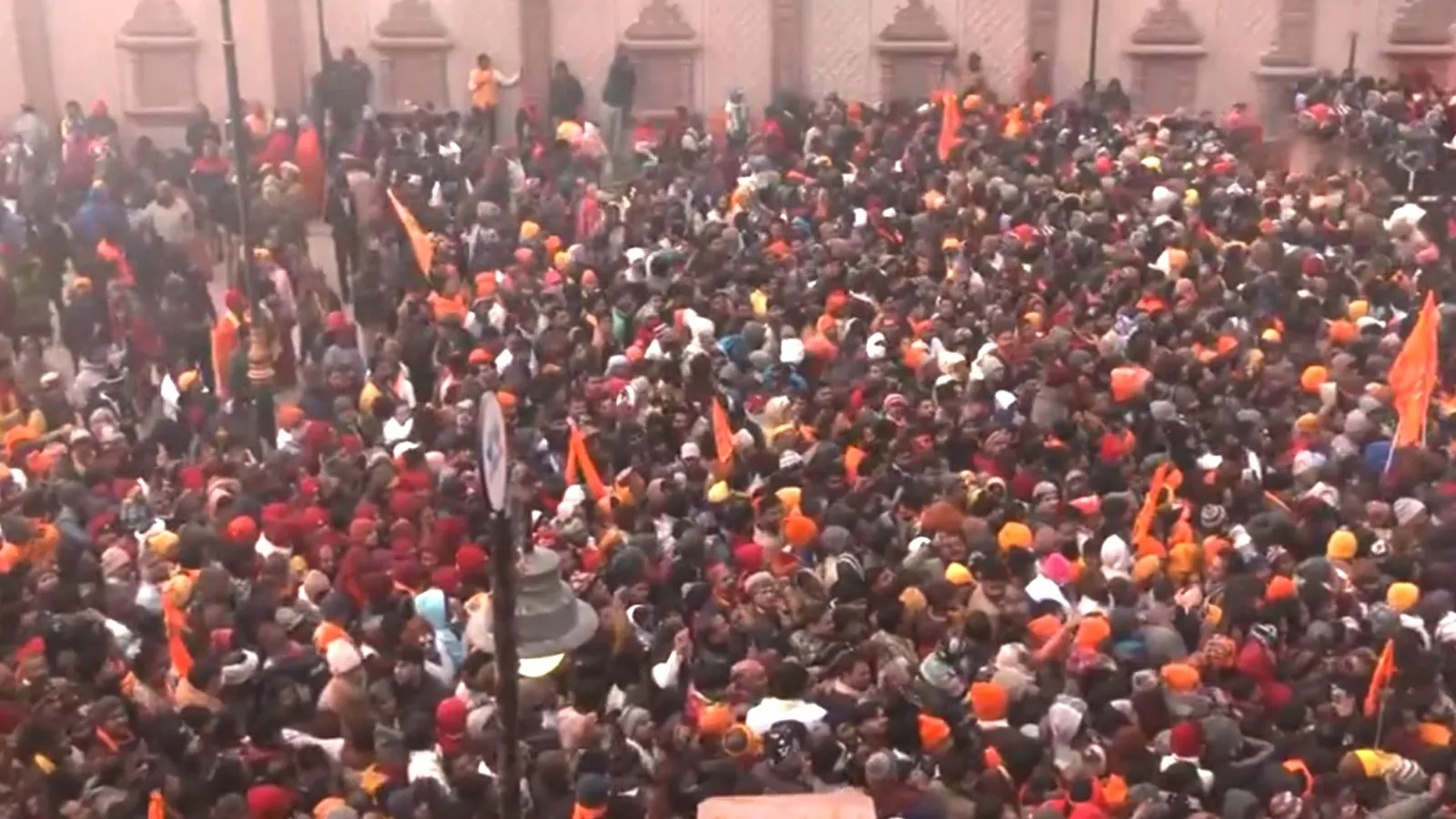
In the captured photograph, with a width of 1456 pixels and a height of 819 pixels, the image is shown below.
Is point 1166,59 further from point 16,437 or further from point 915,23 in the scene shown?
point 16,437

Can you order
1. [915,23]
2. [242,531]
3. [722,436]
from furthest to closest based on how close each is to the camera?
[915,23]
[722,436]
[242,531]

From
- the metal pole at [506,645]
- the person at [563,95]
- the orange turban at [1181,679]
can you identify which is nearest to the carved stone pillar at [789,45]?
the person at [563,95]

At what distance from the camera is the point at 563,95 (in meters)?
22.5

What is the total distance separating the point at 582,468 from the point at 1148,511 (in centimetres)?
342

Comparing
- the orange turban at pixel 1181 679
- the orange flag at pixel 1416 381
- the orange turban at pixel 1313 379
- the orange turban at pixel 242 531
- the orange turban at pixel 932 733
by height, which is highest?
the orange flag at pixel 1416 381

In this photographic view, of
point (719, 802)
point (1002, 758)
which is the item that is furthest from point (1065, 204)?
point (719, 802)

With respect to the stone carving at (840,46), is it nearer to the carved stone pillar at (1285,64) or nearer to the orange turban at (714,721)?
the carved stone pillar at (1285,64)

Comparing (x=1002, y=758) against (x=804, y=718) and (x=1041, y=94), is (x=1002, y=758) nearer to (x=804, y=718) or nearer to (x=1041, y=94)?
(x=804, y=718)

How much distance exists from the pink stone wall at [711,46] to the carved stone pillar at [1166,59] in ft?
0.08

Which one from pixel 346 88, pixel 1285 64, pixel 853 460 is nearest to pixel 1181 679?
pixel 853 460

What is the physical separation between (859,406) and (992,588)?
9.11ft

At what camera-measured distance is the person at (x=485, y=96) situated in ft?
72.3

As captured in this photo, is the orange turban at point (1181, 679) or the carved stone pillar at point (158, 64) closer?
the orange turban at point (1181, 679)

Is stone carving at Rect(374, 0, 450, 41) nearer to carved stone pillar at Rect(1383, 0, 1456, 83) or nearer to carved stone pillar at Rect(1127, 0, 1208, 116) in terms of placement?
carved stone pillar at Rect(1127, 0, 1208, 116)
